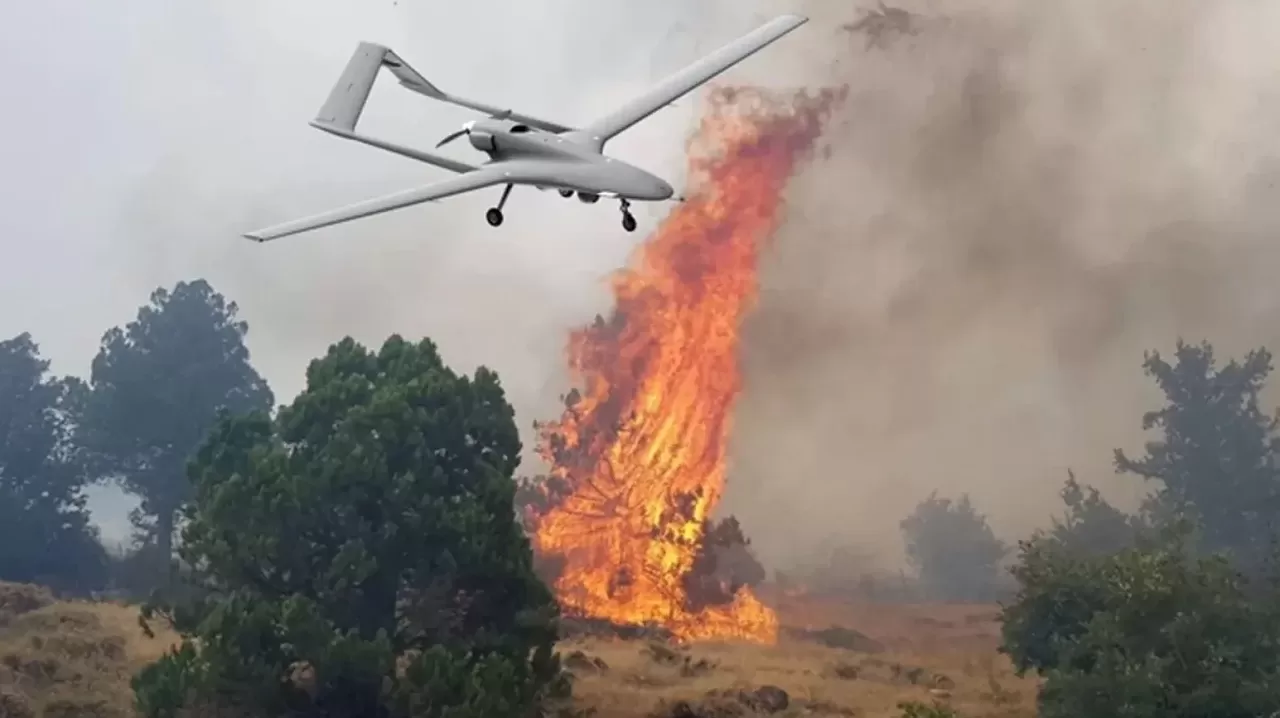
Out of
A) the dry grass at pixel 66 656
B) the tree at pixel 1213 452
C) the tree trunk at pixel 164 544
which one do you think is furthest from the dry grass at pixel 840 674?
the tree trunk at pixel 164 544

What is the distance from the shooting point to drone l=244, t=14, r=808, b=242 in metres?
20.3

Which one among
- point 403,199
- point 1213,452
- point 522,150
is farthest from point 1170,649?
point 403,199

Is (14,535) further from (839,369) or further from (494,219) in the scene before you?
(494,219)

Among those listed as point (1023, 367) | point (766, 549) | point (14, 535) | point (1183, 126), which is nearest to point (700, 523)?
point (766, 549)

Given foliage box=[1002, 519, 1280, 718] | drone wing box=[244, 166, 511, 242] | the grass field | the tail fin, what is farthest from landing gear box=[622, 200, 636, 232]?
the grass field

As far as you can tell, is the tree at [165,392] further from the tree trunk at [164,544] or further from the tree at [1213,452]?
the tree at [1213,452]

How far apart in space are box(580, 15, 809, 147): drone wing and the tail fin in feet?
15.9

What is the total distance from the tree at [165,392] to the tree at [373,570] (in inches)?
988

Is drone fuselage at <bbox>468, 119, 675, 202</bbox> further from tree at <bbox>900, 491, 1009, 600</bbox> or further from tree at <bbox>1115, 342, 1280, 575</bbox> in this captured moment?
tree at <bbox>1115, 342, 1280, 575</bbox>

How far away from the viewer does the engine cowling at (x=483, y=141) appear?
22406 mm

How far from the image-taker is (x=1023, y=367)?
4734 cm

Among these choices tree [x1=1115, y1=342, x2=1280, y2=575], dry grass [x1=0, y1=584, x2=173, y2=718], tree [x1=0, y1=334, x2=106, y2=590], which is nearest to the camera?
dry grass [x1=0, y1=584, x2=173, y2=718]

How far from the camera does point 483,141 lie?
22516 millimetres

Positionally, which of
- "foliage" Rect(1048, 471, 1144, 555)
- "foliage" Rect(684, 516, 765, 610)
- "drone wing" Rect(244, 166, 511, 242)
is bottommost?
"foliage" Rect(684, 516, 765, 610)
